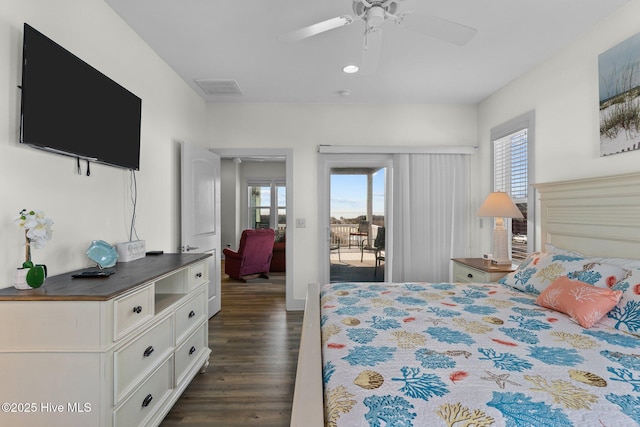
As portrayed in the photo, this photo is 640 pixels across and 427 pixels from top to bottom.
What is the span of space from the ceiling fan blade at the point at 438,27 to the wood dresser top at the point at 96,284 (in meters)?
1.95

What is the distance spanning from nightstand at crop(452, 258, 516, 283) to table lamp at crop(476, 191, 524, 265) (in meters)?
0.12

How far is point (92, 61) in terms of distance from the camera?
2088 millimetres

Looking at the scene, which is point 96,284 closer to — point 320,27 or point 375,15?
point 320,27

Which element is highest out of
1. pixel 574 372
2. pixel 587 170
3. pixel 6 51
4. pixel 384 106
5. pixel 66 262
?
pixel 384 106

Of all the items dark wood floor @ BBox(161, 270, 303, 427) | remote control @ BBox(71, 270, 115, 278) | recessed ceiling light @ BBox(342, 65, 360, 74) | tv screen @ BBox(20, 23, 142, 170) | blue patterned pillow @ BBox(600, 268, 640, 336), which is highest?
recessed ceiling light @ BBox(342, 65, 360, 74)

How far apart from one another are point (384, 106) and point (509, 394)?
3.76 meters

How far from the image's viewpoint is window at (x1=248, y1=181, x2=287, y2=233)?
8914mm

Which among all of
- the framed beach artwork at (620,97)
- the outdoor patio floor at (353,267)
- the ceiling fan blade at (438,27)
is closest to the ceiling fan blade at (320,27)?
the ceiling fan blade at (438,27)

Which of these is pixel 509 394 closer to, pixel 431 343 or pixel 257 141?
pixel 431 343

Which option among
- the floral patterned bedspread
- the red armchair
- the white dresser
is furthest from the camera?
the red armchair

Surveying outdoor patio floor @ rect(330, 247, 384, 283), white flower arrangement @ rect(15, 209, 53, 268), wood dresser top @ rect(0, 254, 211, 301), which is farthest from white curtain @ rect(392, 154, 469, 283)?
white flower arrangement @ rect(15, 209, 53, 268)

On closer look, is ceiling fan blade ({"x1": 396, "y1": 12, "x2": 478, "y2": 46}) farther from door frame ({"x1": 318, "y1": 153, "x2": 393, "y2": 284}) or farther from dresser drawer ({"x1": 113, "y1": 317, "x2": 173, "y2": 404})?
door frame ({"x1": 318, "y1": 153, "x2": 393, "y2": 284})

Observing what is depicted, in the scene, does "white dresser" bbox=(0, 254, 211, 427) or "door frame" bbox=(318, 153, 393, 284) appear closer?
"white dresser" bbox=(0, 254, 211, 427)

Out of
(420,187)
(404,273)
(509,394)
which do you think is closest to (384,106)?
(420,187)
